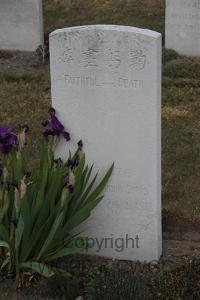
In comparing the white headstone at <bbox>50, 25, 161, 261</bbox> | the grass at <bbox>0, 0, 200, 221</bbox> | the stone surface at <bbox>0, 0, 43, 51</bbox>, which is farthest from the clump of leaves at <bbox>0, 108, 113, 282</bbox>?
the stone surface at <bbox>0, 0, 43, 51</bbox>

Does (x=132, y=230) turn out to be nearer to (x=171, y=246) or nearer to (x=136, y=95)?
(x=171, y=246)

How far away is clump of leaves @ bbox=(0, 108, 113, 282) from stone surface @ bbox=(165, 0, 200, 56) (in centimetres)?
741

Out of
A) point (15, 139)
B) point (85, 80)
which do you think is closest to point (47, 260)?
point (15, 139)

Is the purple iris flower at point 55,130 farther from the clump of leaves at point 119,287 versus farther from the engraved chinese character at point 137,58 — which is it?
the clump of leaves at point 119,287

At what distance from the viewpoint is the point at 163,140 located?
834cm

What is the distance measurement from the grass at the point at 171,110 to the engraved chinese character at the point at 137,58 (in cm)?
181

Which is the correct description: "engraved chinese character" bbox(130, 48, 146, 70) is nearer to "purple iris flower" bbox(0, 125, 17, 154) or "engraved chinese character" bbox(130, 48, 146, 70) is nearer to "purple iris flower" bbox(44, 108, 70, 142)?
"purple iris flower" bbox(44, 108, 70, 142)

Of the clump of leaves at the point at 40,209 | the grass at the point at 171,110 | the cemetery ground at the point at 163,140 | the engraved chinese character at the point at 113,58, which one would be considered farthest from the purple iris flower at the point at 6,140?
the grass at the point at 171,110

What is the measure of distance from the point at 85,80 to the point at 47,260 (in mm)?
1343

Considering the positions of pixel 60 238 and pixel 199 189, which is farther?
pixel 199 189

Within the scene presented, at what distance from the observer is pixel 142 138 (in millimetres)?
5242

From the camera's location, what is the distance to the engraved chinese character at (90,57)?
518 centimetres

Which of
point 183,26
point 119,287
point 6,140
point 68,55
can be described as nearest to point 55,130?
point 6,140

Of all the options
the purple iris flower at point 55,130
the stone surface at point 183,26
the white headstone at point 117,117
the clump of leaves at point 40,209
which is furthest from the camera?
the stone surface at point 183,26
